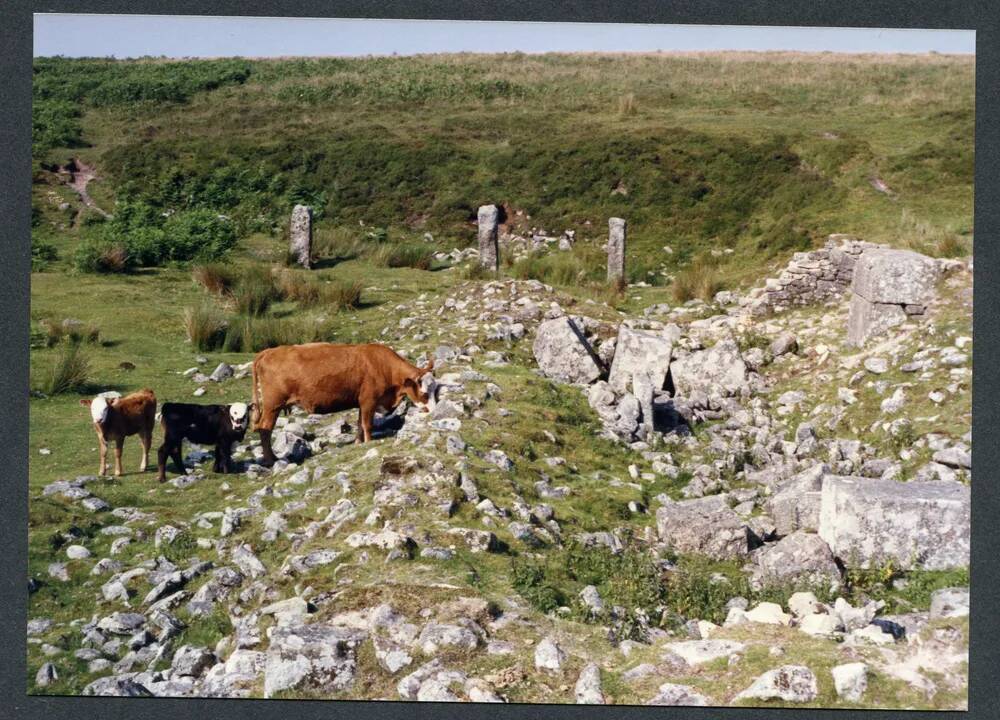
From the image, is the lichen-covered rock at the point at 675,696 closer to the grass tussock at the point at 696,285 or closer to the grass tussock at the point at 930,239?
the grass tussock at the point at 930,239

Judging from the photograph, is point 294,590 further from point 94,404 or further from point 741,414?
point 741,414

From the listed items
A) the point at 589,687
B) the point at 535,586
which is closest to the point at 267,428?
the point at 535,586

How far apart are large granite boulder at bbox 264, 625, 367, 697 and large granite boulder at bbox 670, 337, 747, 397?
6.83m

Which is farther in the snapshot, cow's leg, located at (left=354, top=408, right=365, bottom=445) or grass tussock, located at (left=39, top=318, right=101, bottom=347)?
grass tussock, located at (left=39, top=318, right=101, bottom=347)

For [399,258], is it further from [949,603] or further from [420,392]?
Answer: [949,603]

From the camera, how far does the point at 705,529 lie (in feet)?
34.5

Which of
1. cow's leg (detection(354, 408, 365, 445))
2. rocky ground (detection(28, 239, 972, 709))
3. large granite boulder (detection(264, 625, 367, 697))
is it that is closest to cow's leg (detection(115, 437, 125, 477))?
rocky ground (detection(28, 239, 972, 709))

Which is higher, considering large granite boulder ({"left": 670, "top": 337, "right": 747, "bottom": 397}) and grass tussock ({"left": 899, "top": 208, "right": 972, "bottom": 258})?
grass tussock ({"left": 899, "top": 208, "right": 972, "bottom": 258})

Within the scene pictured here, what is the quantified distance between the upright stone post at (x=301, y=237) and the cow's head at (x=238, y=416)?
823 cm

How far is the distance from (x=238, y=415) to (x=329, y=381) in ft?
3.66

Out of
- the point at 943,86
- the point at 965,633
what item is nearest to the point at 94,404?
the point at 965,633

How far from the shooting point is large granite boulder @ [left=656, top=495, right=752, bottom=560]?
1041 cm

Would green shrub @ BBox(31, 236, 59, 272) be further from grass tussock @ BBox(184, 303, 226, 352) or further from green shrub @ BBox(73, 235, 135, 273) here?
grass tussock @ BBox(184, 303, 226, 352)

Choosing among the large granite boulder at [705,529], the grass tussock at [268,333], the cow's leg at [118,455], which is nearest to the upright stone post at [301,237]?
the grass tussock at [268,333]
